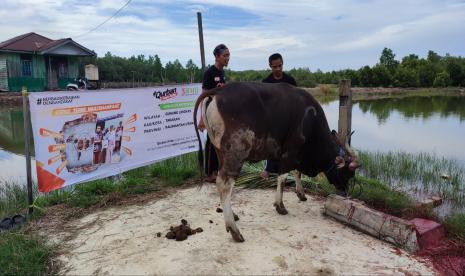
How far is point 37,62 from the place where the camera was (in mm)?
21594

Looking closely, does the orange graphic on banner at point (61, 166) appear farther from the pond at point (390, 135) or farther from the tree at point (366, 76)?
the tree at point (366, 76)

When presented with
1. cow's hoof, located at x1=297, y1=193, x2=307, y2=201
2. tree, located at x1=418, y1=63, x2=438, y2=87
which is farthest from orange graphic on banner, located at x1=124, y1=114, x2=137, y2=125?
tree, located at x1=418, y1=63, x2=438, y2=87

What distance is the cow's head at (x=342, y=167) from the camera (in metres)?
4.68

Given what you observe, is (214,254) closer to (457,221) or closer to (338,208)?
(338,208)

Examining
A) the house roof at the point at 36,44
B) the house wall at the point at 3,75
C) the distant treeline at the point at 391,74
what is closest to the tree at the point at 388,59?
the distant treeline at the point at 391,74

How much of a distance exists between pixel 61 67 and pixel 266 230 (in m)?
22.1

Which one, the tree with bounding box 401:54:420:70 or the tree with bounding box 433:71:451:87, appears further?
the tree with bounding box 401:54:420:70

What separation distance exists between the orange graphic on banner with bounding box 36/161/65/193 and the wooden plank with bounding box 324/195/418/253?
3480 millimetres

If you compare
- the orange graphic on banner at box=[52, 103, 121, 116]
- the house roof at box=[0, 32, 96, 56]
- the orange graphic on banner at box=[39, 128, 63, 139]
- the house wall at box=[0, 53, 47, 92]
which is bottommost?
the orange graphic on banner at box=[39, 128, 63, 139]

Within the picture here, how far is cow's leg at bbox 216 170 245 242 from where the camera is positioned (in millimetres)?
3857

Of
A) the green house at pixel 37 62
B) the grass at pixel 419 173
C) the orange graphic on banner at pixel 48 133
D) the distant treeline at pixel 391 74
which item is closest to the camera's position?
the orange graphic on banner at pixel 48 133

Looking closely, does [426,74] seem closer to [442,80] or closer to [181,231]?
[442,80]

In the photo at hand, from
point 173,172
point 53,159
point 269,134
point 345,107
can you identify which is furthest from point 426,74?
point 53,159

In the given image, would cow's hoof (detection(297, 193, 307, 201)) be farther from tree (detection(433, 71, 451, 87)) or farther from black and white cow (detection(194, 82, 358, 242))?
tree (detection(433, 71, 451, 87))
